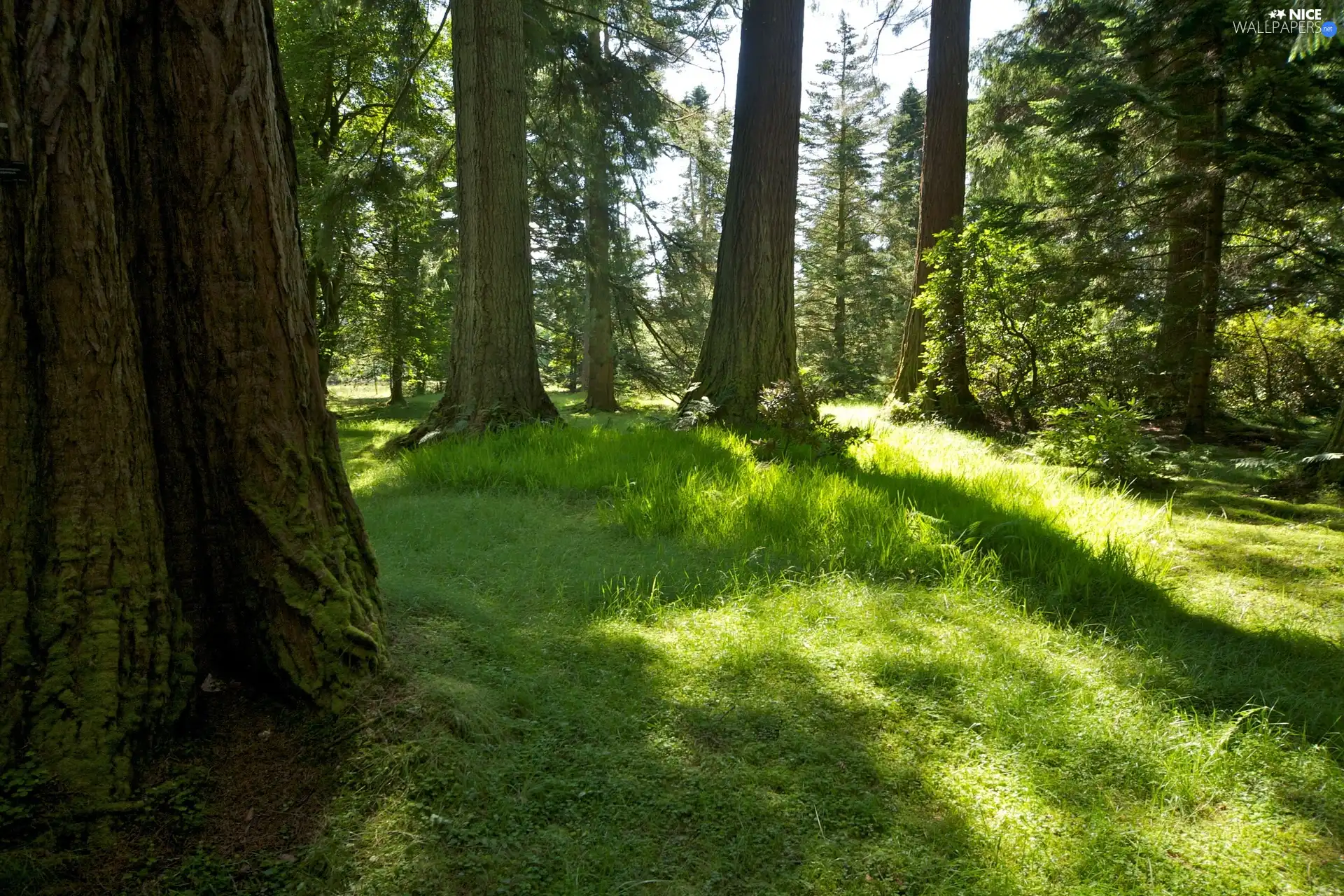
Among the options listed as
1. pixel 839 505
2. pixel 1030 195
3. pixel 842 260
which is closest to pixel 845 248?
pixel 842 260

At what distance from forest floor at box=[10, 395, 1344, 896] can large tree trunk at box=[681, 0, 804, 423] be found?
3.01 m

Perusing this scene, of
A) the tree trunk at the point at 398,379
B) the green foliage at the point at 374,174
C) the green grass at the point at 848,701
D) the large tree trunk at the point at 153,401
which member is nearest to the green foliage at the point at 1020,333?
the green grass at the point at 848,701

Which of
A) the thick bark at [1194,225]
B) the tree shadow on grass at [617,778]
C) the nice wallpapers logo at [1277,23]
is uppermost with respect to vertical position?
the nice wallpapers logo at [1277,23]

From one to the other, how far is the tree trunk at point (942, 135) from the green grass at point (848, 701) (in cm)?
561

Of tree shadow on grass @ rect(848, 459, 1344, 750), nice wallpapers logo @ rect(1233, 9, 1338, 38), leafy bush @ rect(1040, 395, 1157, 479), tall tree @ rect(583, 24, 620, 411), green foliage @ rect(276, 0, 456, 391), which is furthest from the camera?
tall tree @ rect(583, 24, 620, 411)

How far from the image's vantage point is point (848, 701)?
2566mm

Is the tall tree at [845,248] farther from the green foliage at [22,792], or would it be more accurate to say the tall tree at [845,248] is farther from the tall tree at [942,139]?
the green foliage at [22,792]

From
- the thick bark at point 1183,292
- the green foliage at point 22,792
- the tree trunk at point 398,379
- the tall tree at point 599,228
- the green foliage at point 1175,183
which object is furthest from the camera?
A: the tree trunk at point 398,379

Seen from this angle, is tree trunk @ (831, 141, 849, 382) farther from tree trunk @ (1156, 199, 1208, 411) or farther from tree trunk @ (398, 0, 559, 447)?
tree trunk @ (398, 0, 559, 447)

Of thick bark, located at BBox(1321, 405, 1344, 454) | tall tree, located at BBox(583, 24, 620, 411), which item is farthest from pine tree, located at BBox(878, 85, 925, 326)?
thick bark, located at BBox(1321, 405, 1344, 454)

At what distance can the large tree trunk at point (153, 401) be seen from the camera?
67.5 inches

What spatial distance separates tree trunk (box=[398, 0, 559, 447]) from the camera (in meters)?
7.29

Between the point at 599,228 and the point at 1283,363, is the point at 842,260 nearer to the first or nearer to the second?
the point at 599,228

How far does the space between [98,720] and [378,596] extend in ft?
2.99
